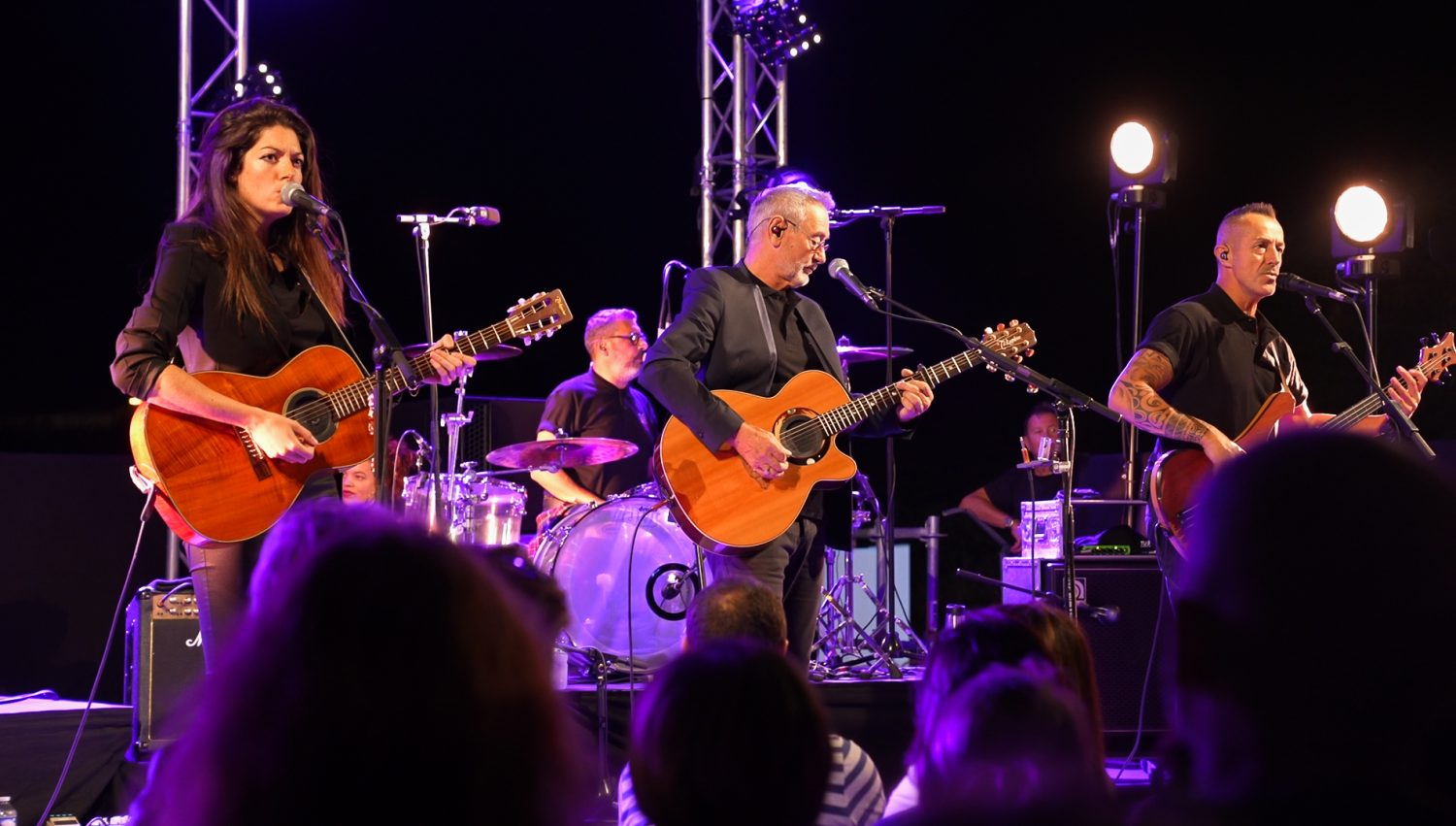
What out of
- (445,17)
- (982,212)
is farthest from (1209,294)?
(445,17)

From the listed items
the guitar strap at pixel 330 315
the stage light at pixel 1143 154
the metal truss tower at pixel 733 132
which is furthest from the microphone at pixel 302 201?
the stage light at pixel 1143 154

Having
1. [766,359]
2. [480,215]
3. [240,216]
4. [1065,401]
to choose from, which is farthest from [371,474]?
[1065,401]

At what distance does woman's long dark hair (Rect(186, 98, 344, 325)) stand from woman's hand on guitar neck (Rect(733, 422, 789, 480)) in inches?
64.7

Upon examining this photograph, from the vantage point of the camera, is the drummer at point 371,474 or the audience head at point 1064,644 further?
the drummer at point 371,474

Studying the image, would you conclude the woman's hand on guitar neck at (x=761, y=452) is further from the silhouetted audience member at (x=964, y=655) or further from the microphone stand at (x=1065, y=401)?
the silhouetted audience member at (x=964, y=655)

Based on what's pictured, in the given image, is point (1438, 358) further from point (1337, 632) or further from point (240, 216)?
point (1337, 632)

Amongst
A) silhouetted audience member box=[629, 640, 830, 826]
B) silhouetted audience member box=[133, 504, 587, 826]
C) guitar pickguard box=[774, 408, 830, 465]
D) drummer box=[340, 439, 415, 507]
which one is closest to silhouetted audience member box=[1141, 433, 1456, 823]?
silhouetted audience member box=[133, 504, 587, 826]

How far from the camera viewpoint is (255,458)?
4.20 metres

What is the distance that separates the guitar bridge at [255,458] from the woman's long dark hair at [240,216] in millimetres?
365

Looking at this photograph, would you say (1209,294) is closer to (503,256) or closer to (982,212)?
(982,212)

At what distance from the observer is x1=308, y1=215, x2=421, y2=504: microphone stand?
3992 millimetres

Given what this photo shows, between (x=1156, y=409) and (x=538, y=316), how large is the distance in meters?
Answer: 2.65

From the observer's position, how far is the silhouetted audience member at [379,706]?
3.57 ft

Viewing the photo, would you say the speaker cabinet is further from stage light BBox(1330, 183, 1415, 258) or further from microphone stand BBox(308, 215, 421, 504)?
microphone stand BBox(308, 215, 421, 504)
